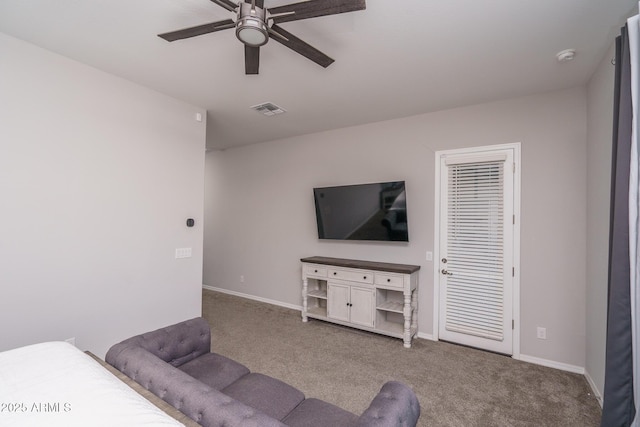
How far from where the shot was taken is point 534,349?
121 inches

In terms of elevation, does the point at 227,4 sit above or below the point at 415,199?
above

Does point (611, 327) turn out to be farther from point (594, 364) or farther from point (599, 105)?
point (599, 105)

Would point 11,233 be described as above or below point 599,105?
below

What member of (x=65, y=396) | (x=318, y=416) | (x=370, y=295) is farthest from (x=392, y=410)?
(x=370, y=295)

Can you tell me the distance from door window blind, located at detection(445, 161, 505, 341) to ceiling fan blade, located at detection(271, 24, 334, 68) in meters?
2.31

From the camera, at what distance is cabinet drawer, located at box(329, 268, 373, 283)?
3.70 meters

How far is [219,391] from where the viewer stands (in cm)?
161

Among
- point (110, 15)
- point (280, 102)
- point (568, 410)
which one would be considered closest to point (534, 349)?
point (568, 410)

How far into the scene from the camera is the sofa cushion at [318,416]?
150 centimetres

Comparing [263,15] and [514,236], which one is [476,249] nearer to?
[514,236]

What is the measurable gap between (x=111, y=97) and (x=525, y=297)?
183 inches

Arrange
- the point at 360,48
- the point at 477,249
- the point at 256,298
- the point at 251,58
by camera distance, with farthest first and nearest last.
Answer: the point at 256,298 → the point at 477,249 → the point at 360,48 → the point at 251,58

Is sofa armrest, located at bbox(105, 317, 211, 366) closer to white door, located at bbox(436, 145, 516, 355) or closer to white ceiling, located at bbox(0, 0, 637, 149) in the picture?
white ceiling, located at bbox(0, 0, 637, 149)

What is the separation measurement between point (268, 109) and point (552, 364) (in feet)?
13.6
